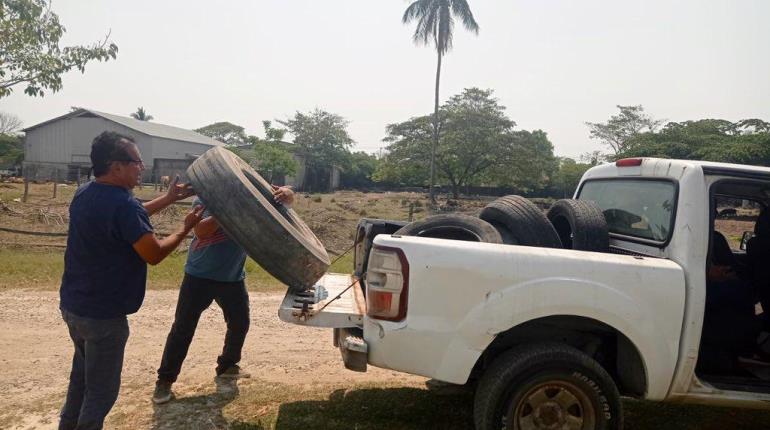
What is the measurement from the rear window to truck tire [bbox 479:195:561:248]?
2.25 ft

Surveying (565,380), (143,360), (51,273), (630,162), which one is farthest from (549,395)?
(51,273)

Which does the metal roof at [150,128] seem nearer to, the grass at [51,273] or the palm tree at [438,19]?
the palm tree at [438,19]

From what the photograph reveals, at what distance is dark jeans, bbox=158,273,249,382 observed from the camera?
4.25 m

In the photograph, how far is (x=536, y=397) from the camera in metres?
3.22

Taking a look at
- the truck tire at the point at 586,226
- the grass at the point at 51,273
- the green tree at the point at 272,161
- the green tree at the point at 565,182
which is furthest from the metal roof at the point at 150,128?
the truck tire at the point at 586,226

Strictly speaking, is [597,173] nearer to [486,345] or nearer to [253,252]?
[486,345]

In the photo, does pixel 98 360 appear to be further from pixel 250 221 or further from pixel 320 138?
pixel 320 138

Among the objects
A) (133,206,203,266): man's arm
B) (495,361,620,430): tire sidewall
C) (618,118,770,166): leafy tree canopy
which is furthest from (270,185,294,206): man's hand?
(618,118,770,166): leafy tree canopy

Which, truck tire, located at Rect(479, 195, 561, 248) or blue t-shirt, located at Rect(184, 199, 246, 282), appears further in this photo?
blue t-shirt, located at Rect(184, 199, 246, 282)

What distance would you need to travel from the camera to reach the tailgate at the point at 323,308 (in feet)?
11.1

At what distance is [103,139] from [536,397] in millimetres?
2951

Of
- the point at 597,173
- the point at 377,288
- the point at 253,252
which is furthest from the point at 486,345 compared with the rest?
the point at 597,173

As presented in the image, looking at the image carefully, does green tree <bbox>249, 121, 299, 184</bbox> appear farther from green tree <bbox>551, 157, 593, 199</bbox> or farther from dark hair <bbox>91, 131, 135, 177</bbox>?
dark hair <bbox>91, 131, 135, 177</bbox>

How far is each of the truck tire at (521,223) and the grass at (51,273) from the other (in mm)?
5655
